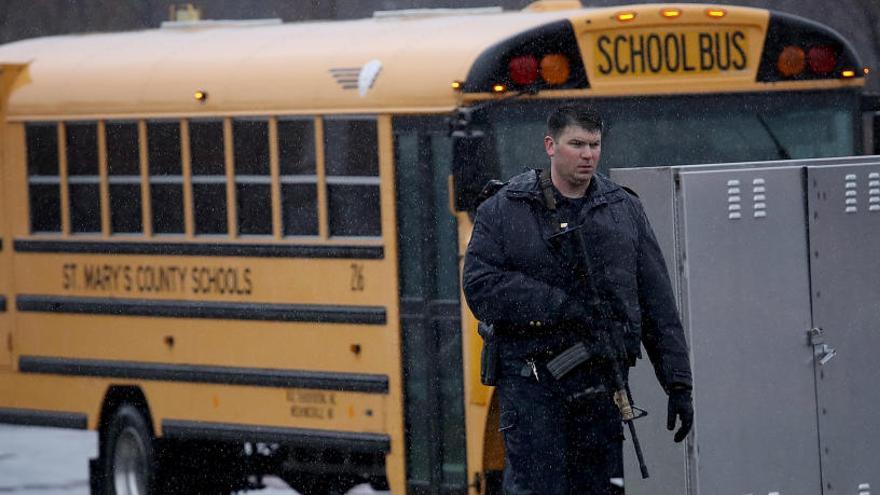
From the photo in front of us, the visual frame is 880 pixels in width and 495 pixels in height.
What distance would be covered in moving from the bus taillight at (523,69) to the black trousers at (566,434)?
8.20ft

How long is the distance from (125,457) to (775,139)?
3.78 meters

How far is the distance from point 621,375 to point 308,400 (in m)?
3.51

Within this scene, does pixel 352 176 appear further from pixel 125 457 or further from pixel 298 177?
pixel 125 457

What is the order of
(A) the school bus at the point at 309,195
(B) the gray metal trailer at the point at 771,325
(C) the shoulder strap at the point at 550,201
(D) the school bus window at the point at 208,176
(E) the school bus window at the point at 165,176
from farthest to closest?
(E) the school bus window at the point at 165,176 < (D) the school bus window at the point at 208,176 < (A) the school bus at the point at 309,195 < (B) the gray metal trailer at the point at 771,325 < (C) the shoulder strap at the point at 550,201

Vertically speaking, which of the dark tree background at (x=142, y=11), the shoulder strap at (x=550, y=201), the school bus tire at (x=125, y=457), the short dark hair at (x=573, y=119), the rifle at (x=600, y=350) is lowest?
the school bus tire at (x=125, y=457)

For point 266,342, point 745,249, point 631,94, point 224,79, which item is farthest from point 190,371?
point 745,249

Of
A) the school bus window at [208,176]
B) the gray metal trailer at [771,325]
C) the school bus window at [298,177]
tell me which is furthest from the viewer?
the school bus window at [208,176]

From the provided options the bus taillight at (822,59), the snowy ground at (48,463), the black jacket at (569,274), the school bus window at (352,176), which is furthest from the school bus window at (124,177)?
the black jacket at (569,274)

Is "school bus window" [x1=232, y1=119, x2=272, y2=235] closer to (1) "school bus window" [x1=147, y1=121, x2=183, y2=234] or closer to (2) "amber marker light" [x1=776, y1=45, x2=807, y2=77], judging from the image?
(1) "school bus window" [x1=147, y1=121, x2=183, y2=234]

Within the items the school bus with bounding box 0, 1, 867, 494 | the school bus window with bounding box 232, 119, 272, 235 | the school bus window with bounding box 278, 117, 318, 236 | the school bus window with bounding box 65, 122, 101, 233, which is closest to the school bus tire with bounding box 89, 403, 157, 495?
the school bus with bounding box 0, 1, 867, 494

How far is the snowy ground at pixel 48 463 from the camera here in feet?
41.0

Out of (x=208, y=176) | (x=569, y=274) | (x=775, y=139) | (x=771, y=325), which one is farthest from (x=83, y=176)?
(x=569, y=274)

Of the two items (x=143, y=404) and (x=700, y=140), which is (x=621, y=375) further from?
(x=143, y=404)

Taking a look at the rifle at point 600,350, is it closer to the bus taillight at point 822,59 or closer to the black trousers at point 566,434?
the black trousers at point 566,434
